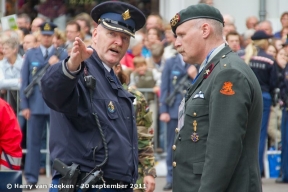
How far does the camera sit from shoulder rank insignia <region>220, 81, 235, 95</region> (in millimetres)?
4395

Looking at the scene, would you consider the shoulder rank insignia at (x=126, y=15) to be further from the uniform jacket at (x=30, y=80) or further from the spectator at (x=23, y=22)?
the spectator at (x=23, y=22)

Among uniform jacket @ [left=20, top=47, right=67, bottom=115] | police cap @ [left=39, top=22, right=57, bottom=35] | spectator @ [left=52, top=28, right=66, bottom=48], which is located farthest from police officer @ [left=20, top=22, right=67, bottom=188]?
spectator @ [left=52, top=28, right=66, bottom=48]

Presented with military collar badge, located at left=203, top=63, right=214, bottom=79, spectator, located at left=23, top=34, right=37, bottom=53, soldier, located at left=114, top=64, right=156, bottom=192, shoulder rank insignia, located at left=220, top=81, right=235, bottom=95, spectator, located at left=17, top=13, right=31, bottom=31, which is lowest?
soldier, located at left=114, top=64, right=156, bottom=192

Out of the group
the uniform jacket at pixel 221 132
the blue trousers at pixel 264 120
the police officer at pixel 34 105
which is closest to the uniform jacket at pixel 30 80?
the police officer at pixel 34 105

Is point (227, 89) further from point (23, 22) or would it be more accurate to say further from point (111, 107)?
point (23, 22)

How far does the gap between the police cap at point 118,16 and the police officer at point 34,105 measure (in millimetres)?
5576

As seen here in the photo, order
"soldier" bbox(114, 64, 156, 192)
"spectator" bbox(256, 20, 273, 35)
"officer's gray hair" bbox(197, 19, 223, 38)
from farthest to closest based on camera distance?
"spectator" bbox(256, 20, 273, 35), "soldier" bbox(114, 64, 156, 192), "officer's gray hair" bbox(197, 19, 223, 38)

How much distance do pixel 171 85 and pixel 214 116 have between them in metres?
6.79

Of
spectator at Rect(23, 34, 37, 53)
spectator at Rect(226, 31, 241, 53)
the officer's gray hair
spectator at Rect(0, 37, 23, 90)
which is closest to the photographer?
the officer's gray hair

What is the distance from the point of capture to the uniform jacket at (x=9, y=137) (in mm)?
6406

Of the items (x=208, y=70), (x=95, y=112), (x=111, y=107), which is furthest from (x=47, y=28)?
(x=208, y=70)

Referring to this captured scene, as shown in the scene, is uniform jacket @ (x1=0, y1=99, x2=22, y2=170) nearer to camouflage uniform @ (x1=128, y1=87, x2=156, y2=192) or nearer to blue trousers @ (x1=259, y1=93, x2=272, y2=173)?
camouflage uniform @ (x1=128, y1=87, x2=156, y2=192)

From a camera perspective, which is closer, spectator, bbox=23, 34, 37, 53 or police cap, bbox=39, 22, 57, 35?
police cap, bbox=39, 22, 57, 35

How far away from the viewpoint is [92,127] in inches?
194
